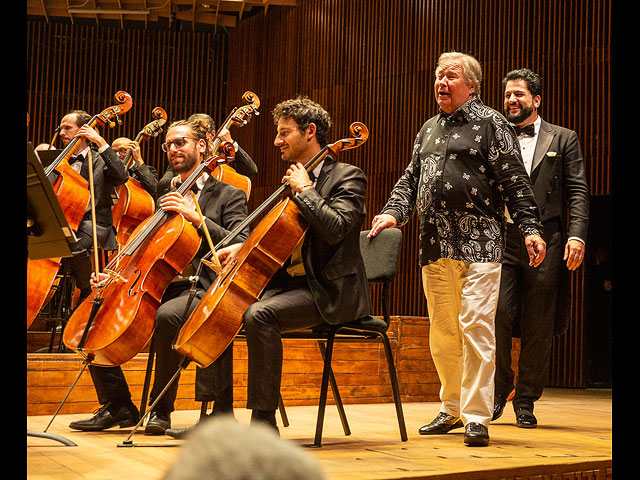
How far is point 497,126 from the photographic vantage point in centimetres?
287

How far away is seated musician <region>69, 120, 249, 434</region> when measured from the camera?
2.79 m

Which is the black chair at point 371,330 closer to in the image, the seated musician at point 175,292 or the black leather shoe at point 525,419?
the seated musician at point 175,292

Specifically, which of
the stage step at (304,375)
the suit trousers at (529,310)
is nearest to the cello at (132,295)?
the stage step at (304,375)

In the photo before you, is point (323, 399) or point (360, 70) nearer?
point (323, 399)

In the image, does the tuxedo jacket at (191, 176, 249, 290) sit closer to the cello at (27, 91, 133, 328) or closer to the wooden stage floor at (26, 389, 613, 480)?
the cello at (27, 91, 133, 328)

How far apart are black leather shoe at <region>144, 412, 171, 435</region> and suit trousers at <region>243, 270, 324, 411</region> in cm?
56

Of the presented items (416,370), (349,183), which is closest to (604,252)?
(416,370)

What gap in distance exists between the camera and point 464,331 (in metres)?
2.79

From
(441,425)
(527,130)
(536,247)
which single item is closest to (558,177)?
(527,130)

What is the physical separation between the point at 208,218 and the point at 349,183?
66 cm

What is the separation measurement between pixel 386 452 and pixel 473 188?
1032 millimetres

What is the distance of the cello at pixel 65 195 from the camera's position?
301cm

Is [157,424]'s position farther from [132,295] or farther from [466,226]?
[466,226]
